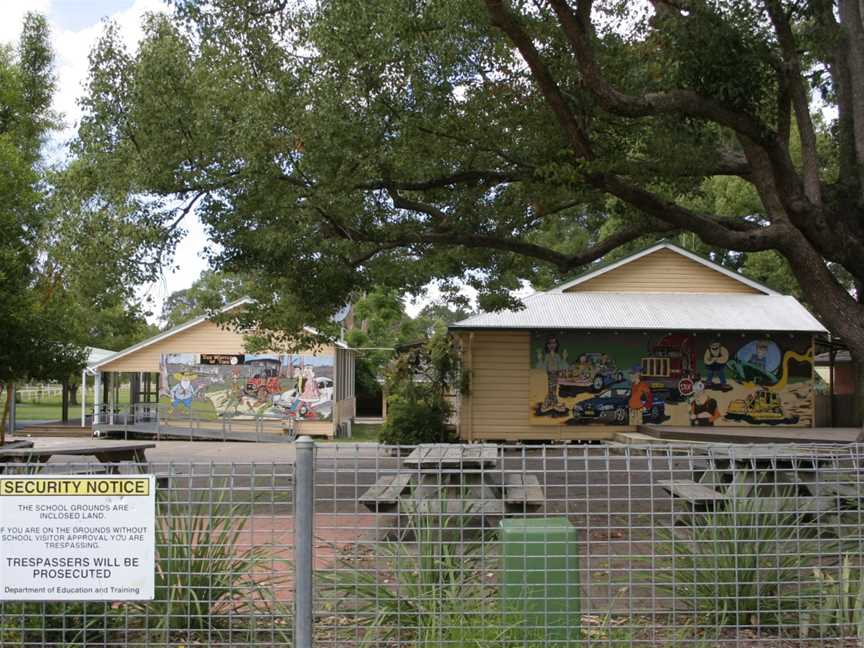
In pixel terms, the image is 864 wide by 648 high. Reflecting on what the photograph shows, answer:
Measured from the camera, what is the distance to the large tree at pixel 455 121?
1103cm

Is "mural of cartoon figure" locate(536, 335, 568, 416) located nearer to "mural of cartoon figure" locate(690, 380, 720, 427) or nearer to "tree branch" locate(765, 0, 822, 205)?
"mural of cartoon figure" locate(690, 380, 720, 427)

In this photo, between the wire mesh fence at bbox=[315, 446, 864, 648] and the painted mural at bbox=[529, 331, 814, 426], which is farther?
the painted mural at bbox=[529, 331, 814, 426]

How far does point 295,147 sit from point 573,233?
34419 mm

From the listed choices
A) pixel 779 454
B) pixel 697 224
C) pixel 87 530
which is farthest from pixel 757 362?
pixel 87 530

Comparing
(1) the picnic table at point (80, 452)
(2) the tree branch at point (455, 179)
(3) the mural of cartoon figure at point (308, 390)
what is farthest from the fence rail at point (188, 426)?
(2) the tree branch at point (455, 179)

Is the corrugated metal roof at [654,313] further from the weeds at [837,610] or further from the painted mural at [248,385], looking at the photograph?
the weeds at [837,610]

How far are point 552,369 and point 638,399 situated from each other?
226 centimetres

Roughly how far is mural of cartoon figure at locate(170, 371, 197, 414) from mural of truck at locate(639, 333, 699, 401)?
1589 cm

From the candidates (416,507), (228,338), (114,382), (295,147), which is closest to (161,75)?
(295,147)

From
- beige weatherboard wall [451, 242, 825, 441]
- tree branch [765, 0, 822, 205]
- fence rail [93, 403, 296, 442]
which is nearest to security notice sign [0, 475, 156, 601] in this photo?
tree branch [765, 0, 822, 205]

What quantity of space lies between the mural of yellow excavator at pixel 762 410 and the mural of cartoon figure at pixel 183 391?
17.7 metres

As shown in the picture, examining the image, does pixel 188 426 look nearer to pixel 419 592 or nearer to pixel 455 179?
pixel 455 179

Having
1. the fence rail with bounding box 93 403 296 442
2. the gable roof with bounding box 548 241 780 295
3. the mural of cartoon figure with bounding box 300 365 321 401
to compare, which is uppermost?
the gable roof with bounding box 548 241 780 295

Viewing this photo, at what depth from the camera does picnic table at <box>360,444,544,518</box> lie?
498cm
